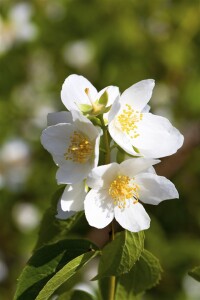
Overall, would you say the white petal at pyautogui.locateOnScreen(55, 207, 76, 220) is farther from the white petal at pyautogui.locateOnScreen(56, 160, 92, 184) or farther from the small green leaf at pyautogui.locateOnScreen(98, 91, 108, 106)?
the small green leaf at pyautogui.locateOnScreen(98, 91, 108, 106)

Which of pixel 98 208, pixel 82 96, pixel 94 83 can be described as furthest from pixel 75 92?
pixel 94 83

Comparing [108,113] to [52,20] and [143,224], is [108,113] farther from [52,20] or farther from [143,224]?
[52,20]

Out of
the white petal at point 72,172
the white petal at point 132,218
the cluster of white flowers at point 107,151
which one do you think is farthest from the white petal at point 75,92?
the white petal at point 132,218

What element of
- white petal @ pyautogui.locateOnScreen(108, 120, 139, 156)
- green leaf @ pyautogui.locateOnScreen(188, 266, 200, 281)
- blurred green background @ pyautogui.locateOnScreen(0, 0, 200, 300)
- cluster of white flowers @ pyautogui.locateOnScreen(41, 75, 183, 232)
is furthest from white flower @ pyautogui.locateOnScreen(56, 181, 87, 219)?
blurred green background @ pyautogui.locateOnScreen(0, 0, 200, 300)

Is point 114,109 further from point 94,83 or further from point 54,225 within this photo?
point 94,83

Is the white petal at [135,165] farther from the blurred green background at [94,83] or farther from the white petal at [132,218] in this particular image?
the blurred green background at [94,83]

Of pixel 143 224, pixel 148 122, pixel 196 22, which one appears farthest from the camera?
pixel 196 22

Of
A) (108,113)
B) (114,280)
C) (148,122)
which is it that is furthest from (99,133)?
(114,280)
